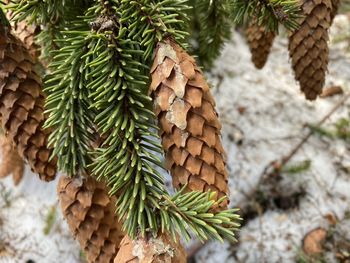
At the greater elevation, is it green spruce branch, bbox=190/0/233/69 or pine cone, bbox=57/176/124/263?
green spruce branch, bbox=190/0/233/69

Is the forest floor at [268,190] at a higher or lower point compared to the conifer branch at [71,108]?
lower

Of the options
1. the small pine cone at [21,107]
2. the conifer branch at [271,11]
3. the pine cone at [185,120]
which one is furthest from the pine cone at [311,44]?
the small pine cone at [21,107]

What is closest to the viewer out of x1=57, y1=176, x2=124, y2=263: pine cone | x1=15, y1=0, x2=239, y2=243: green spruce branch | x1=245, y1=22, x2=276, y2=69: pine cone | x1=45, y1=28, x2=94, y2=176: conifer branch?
x1=15, y1=0, x2=239, y2=243: green spruce branch

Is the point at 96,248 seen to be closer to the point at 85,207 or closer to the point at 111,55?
the point at 85,207

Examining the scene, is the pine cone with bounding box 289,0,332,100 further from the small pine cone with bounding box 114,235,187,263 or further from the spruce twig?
the spruce twig

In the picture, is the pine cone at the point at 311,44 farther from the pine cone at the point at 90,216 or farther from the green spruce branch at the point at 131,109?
the pine cone at the point at 90,216

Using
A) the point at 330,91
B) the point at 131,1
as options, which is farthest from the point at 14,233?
Answer: the point at 330,91

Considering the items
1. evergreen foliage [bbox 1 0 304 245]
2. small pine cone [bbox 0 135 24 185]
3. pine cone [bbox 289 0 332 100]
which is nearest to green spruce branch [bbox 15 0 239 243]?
evergreen foliage [bbox 1 0 304 245]
